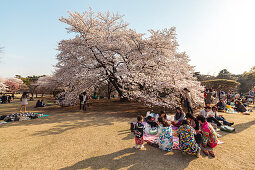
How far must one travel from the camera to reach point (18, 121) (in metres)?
7.59

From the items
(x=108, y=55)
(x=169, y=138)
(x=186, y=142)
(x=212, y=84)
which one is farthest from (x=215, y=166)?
(x=212, y=84)

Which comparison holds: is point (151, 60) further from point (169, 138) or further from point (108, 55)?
point (169, 138)

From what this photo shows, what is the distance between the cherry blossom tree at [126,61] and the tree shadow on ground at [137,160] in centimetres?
632

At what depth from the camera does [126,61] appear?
41.4 ft

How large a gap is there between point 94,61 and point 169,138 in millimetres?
10570

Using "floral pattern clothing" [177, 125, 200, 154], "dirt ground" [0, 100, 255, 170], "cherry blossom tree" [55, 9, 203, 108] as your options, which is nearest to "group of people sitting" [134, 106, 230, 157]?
"floral pattern clothing" [177, 125, 200, 154]

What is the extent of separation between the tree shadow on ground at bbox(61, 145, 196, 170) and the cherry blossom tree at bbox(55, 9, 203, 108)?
632 cm

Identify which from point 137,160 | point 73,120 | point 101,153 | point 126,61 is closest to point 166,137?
point 137,160

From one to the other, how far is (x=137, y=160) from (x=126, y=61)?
10320 millimetres

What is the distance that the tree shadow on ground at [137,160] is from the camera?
10.4ft

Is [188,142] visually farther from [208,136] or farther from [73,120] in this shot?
[73,120]

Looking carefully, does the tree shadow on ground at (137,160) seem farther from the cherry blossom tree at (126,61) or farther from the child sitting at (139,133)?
the cherry blossom tree at (126,61)

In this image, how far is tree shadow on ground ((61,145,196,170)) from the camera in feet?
10.4

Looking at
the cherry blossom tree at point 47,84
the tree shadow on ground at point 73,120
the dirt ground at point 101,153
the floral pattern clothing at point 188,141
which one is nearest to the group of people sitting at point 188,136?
the floral pattern clothing at point 188,141
